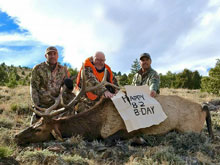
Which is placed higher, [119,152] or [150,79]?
[150,79]

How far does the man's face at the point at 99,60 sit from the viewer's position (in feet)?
19.4

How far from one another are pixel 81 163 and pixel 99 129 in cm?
133

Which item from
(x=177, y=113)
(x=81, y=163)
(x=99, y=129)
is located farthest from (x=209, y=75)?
(x=81, y=163)

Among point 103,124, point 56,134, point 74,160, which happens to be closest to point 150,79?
point 103,124

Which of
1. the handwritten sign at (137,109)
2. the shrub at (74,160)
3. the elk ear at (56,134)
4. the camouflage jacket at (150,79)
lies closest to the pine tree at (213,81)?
the camouflage jacket at (150,79)

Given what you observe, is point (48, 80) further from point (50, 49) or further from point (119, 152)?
point (119, 152)

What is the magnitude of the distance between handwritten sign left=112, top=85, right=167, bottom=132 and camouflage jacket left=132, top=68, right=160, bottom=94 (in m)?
0.60

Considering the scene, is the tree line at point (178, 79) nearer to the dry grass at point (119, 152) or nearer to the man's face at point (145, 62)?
the man's face at point (145, 62)

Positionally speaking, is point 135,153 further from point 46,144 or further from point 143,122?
point 46,144

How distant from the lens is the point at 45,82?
587 centimetres

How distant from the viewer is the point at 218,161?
362 centimetres

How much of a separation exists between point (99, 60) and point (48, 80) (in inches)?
59.3

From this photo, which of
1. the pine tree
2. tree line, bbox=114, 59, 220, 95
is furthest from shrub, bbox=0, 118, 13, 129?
tree line, bbox=114, 59, 220, 95

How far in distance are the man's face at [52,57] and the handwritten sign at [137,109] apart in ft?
7.66
